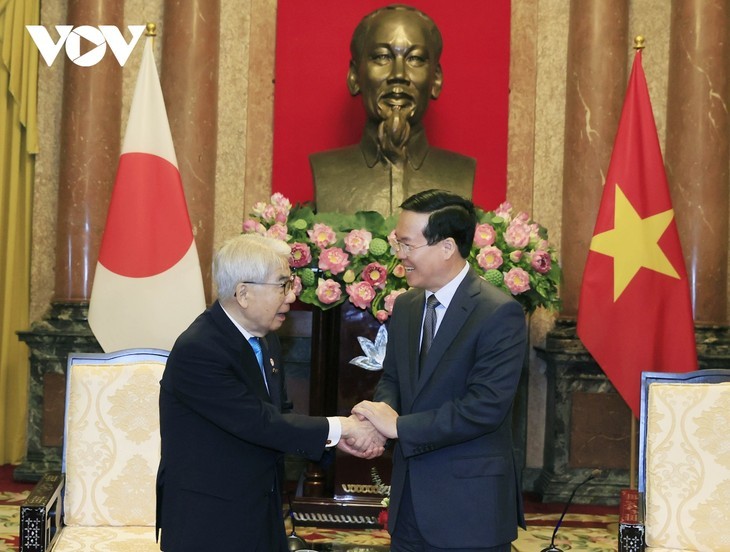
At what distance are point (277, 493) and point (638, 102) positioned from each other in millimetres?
3121

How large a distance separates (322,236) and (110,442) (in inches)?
58.3

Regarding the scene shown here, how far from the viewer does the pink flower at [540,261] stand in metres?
4.53

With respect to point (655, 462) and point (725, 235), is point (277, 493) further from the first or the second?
point (725, 235)

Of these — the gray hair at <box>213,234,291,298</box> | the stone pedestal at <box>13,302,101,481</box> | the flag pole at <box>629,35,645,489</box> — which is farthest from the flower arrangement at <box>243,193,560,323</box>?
the gray hair at <box>213,234,291,298</box>

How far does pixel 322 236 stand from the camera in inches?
178

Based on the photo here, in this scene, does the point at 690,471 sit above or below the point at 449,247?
below

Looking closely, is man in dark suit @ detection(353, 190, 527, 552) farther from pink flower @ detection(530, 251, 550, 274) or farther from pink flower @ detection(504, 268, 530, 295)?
pink flower @ detection(530, 251, 550, 274)

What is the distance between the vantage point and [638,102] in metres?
4.94

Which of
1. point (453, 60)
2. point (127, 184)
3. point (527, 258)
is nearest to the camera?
point (527, 258)

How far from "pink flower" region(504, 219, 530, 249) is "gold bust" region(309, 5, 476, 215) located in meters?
0.81

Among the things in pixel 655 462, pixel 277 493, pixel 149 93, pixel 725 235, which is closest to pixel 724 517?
pixel 655 462

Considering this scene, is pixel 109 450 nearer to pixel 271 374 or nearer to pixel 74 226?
pixel 271 374

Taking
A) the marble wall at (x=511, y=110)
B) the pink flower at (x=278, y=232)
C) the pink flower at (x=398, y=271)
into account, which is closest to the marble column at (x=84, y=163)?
the marble wall at (x=511, y=110)

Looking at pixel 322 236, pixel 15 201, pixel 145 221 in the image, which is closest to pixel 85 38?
pixel 15 201
